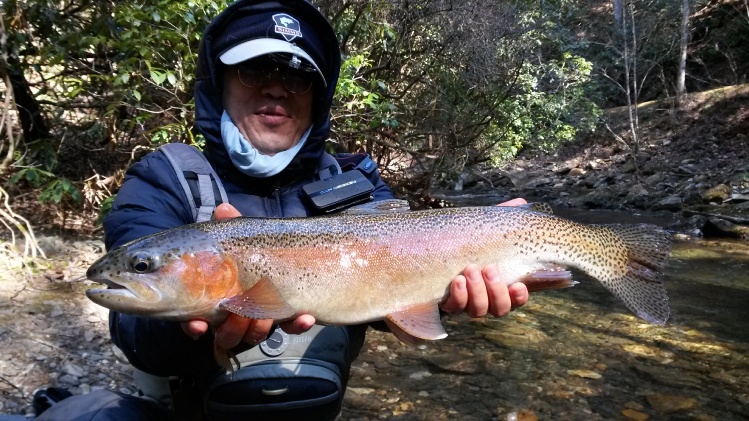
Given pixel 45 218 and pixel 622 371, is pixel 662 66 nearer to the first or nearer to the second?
pixel 622 371

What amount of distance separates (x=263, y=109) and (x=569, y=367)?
396 cm

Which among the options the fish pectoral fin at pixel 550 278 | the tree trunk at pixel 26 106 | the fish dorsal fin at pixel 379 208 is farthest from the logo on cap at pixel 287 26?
the tree trunk at pixel 26 106

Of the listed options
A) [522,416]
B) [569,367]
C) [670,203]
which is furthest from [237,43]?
[670,203]

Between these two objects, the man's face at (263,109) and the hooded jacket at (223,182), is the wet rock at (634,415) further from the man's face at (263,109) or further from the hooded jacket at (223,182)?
the man's face at (263,109)

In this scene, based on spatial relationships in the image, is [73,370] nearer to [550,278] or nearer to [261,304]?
[261,304]

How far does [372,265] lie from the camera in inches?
99.7

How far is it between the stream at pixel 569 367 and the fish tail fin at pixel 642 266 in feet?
5.83

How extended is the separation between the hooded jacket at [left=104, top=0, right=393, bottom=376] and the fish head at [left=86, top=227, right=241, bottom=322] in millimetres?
200

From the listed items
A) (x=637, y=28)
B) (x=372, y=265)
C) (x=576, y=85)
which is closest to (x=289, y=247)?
(x=372, y=265)

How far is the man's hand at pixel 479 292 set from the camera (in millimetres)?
2641

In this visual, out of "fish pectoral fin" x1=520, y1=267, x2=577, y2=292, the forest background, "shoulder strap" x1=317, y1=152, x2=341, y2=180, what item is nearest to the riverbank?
the forest background

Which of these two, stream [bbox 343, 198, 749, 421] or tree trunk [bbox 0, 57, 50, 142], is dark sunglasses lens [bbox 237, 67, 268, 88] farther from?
tree trunk [bbox 0, 57, 50, 142]

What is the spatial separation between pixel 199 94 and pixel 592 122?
20433mm

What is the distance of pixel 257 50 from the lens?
2.78 metres
